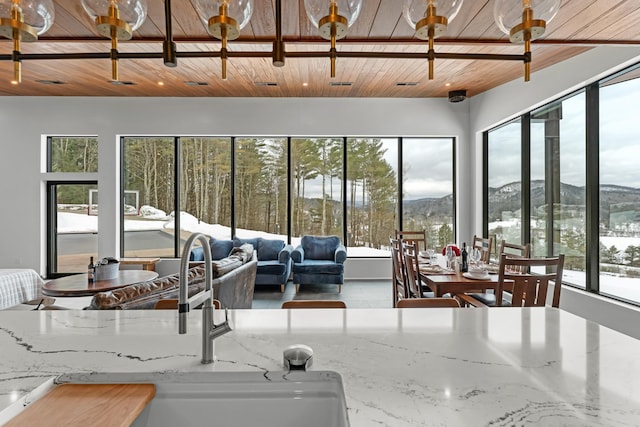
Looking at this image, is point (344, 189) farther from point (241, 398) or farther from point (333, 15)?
point (241, 398)

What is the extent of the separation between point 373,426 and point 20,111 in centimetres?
765

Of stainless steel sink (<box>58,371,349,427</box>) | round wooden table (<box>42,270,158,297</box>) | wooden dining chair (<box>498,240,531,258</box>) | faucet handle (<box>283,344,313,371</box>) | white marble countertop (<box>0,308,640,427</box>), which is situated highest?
wooden dining chair (<box>498,240,531,258</box>)

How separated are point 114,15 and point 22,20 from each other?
15.5 inches

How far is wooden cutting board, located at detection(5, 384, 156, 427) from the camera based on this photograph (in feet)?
2.56

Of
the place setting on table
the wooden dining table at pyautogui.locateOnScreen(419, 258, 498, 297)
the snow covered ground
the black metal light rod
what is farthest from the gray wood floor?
the black metal light rod

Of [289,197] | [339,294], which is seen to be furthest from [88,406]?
[289,197]

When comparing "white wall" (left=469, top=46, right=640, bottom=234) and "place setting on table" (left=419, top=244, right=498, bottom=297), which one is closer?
"place setting on table" (left=419, top=244, right=498, bottom=297)

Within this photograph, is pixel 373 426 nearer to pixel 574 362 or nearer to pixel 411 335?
pixel 411 335

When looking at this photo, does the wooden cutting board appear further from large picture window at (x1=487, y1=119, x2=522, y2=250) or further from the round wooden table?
large picture window at (x1=487, y1=119, x2=522, y2=250)

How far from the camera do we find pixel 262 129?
20.0ft

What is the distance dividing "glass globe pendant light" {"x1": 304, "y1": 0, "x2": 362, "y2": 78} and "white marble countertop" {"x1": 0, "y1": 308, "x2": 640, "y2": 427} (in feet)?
3.30

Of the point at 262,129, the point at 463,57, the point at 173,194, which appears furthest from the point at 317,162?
the point at 463,57

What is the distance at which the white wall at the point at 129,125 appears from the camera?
232 inches

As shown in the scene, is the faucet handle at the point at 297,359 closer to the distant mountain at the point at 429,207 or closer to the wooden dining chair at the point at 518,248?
the wooden dining chair at the point at 518,248
